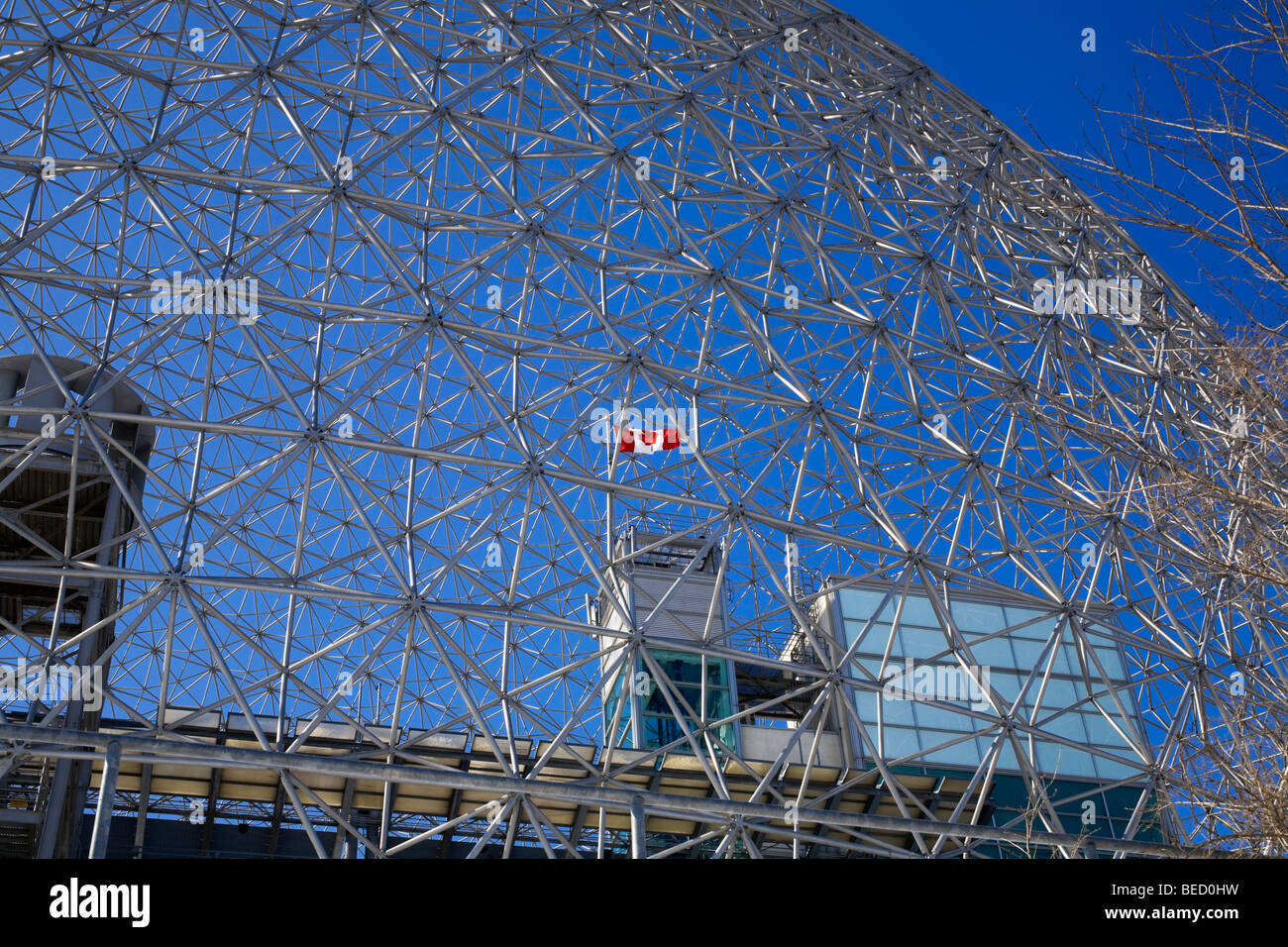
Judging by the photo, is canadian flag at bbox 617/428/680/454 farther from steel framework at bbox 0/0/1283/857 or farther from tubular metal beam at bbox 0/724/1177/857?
tubular metal beam at bbox 0/724/1177/857

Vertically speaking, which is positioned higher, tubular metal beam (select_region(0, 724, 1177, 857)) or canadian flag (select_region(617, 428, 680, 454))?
canadian flag (select_region(617, 428, 680, 454))

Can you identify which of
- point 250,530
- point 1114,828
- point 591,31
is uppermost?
point 591,31

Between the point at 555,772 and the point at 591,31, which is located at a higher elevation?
the point at 591,31

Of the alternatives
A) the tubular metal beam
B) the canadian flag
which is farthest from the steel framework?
the canadian flag

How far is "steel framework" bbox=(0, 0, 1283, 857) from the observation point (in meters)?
16.1

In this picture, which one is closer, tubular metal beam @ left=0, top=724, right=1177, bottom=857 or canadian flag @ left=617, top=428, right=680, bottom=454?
tubular metal beam @ left=0, top=724, right=1177, bottom=857

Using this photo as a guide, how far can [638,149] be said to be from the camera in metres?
26.4

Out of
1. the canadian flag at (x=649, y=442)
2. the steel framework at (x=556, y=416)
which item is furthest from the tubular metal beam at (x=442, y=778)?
the canadian flag at (x=649, y=442)

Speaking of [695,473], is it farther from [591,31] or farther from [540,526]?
[591,31]

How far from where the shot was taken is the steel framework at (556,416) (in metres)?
16.1

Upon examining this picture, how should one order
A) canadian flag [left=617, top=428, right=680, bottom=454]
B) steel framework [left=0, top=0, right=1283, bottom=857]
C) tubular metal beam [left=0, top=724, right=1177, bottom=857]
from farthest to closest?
canadian flag [left=617, top=428, right=680, bottom=454], steel framework [left=0, top=0, right=1283, bottom=857], tubular metal beam [left=0, top=724, right=1177, bottom=857]
